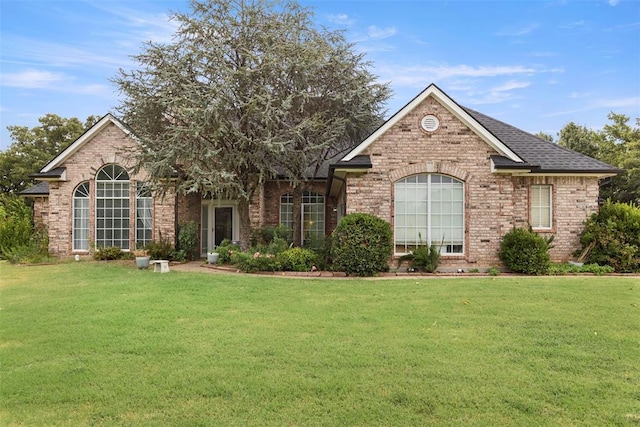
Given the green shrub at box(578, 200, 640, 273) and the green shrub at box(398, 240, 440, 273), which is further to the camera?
the green shrub at box(578, 200, 640, 273)

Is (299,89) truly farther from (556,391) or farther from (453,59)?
(556,391)

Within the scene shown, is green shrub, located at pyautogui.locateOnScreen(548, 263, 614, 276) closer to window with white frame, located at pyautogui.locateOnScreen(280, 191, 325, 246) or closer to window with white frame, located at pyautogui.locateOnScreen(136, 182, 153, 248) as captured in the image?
window with white frame, located at pyautogui.locateOnScreen(280, 191, 325, 246)

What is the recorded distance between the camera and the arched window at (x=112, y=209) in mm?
17188

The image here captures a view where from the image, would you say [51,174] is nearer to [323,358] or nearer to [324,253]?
[324,253]

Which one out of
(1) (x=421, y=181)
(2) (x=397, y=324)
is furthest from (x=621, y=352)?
(1) (x=421, y=181)

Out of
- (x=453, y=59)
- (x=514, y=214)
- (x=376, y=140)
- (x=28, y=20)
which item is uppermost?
(x=453, y=59)

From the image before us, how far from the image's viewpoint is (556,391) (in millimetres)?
4109

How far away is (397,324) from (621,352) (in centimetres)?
301

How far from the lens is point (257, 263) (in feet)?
42.6

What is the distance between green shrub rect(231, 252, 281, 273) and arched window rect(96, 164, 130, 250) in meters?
7.14

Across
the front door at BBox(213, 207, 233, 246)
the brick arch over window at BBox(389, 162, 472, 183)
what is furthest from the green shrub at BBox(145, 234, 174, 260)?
the brick arch over window at BBox(389, 162, 472, 183)

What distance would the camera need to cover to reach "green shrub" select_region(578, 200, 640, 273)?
41.7 ft

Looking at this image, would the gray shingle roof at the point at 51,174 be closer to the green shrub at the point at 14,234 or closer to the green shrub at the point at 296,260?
the green shrub at the point at 14,234

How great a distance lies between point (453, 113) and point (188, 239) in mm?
11549
